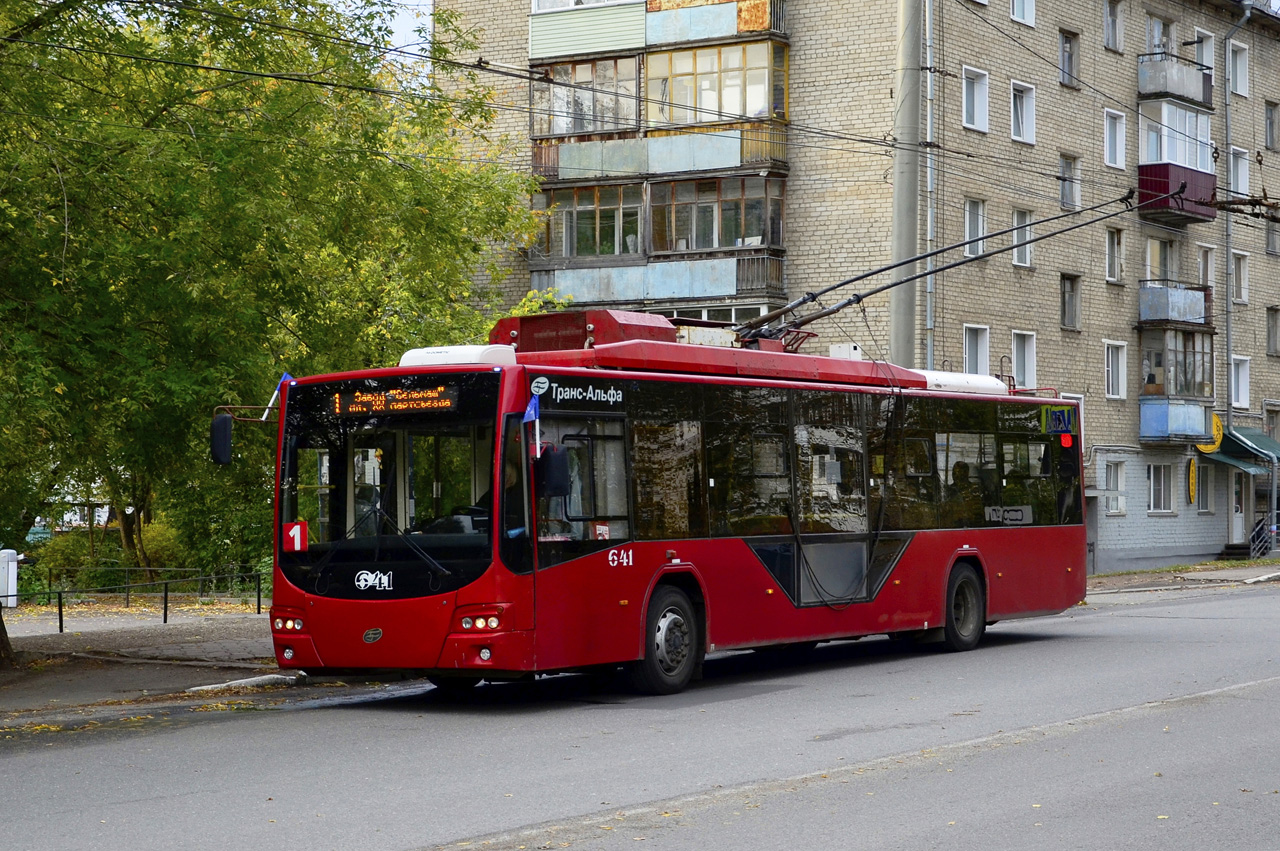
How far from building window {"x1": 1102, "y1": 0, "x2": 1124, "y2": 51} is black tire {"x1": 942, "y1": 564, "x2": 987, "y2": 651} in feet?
99.4

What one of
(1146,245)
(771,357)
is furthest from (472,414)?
(1146,245)

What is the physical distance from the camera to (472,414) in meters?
13.4

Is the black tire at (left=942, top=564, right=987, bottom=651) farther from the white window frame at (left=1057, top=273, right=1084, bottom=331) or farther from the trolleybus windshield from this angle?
the white window frame at (left=1057, top=273, right=1084, bottom=331)

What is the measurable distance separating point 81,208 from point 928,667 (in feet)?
30.6

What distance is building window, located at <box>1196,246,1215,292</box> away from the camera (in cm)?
5031

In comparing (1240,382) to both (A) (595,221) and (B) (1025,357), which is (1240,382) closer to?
(B) (1025,357)

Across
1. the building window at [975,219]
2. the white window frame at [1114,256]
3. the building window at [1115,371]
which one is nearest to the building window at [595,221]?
the building window at [975,219]

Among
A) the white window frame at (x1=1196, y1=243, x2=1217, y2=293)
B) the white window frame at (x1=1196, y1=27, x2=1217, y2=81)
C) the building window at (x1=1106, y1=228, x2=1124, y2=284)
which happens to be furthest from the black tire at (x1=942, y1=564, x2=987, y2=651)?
the white window frame at (x1=1196, y1=27, x2=1217, y2=81)

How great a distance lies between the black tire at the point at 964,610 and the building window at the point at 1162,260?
30.5 m

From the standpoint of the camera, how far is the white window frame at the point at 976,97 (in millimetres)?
40344

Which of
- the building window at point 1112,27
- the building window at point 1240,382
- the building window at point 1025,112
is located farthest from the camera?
the building window at point 1240,382

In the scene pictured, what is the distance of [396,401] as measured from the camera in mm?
13742

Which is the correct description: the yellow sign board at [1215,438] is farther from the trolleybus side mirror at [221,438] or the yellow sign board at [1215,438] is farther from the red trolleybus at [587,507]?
A: the trolleybus side mirror at [221,438]

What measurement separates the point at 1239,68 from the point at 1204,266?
6.78 meters
